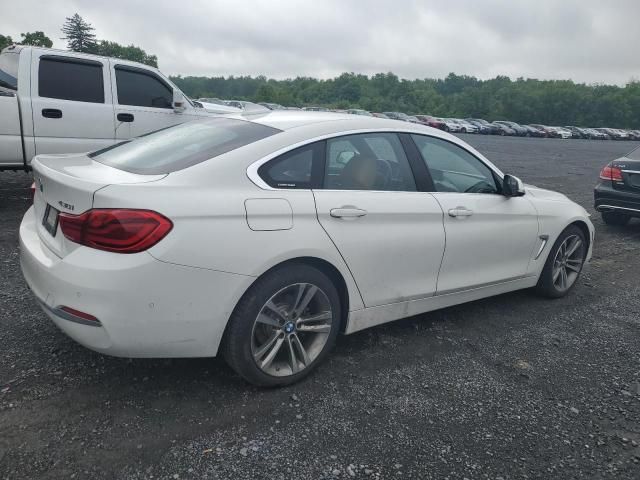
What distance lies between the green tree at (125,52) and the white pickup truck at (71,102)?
89.7m

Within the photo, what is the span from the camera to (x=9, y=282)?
163 inches

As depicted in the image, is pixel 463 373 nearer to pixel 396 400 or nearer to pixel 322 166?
pixel 396 400

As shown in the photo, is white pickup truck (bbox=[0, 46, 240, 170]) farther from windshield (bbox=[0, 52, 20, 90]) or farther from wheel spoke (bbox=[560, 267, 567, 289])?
wheel spoke (bbox=[560, 267, 567, 289])

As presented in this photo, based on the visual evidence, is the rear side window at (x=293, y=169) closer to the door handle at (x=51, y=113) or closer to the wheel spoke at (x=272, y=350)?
the wheel spoke at (x=272, y=350)

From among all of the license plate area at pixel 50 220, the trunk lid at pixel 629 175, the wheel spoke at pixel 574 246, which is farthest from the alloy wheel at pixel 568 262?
the license plate area at pixel 50 220

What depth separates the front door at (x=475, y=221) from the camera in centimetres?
360

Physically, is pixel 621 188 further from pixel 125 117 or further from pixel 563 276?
pixel 125 117

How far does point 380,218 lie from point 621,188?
236 inches

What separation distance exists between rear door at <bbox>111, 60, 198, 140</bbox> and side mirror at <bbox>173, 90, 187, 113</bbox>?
5 cm

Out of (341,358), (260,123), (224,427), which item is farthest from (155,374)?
(260,123)

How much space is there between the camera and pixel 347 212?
2996mm

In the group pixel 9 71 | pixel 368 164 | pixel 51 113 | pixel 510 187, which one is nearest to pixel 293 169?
pixel 368 164

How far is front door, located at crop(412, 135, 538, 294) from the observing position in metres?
3.60

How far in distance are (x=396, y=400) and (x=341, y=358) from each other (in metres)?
0.54
